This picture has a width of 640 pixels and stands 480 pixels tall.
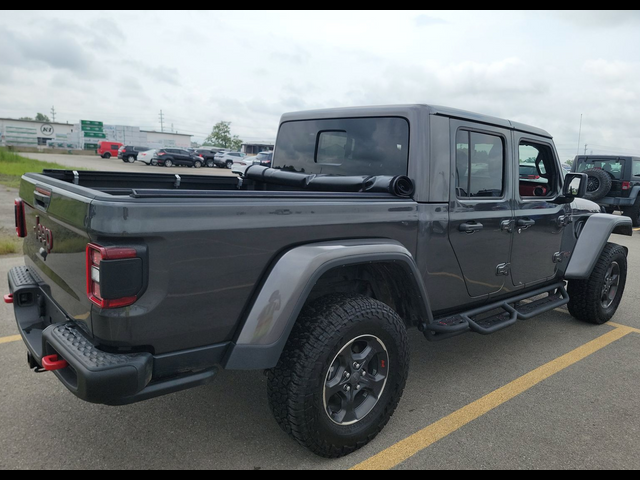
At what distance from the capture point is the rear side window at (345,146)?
128 inches

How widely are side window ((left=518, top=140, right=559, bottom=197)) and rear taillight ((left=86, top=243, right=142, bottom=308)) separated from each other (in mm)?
3472

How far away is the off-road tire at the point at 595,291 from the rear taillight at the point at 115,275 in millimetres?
4226

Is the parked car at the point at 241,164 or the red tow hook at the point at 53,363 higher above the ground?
the parked car at the point at 241,164

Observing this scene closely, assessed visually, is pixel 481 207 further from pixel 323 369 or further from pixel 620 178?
pixel 620 178

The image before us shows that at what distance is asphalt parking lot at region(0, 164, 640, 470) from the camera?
2.56m

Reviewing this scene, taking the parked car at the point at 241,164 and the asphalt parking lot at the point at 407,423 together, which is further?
the parked car at the point at 241,164

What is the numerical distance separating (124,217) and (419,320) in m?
1.93

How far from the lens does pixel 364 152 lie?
136 inches

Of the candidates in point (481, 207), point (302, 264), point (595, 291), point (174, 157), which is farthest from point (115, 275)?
point (174, 157)

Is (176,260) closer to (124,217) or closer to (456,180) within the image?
(124,217)

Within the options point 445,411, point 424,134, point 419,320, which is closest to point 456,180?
point 424,134

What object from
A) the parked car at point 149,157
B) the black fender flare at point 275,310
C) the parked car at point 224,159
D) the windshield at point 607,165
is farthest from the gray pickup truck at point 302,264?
the parked car at point 224,159

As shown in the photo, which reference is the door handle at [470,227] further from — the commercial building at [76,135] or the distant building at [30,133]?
the distant building at [30,133]
